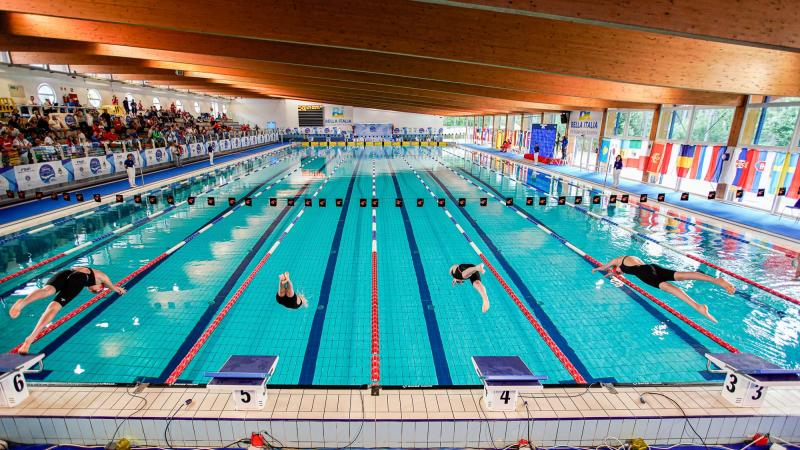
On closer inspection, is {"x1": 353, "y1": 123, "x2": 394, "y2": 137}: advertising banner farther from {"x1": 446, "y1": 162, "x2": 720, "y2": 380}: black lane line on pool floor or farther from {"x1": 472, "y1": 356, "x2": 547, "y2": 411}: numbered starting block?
{"x1": 472, "y1": 356, "x2": 547, "y2": 411}: numbered starting block

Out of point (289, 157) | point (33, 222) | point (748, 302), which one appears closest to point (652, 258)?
point (748, 302)

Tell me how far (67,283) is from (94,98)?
20944mm

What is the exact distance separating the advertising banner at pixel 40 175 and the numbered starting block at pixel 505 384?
A: 39.4 ft

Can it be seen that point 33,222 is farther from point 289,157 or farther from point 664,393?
point 289,157

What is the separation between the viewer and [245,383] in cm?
275

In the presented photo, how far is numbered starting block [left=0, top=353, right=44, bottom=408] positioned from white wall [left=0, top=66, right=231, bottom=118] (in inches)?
673

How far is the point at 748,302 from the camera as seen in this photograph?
541 centimetres

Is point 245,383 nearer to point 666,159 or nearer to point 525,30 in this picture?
point 525,30

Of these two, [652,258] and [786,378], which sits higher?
[786,378]

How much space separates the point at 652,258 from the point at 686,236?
1.95 metres

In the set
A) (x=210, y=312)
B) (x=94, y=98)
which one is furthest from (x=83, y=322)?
(x=94, y=98)

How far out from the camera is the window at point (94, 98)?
1933 cm

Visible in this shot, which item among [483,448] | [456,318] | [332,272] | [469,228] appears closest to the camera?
[483,448]

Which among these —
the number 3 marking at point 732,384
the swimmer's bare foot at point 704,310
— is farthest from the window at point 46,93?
the number 3 marking at point 732,384
